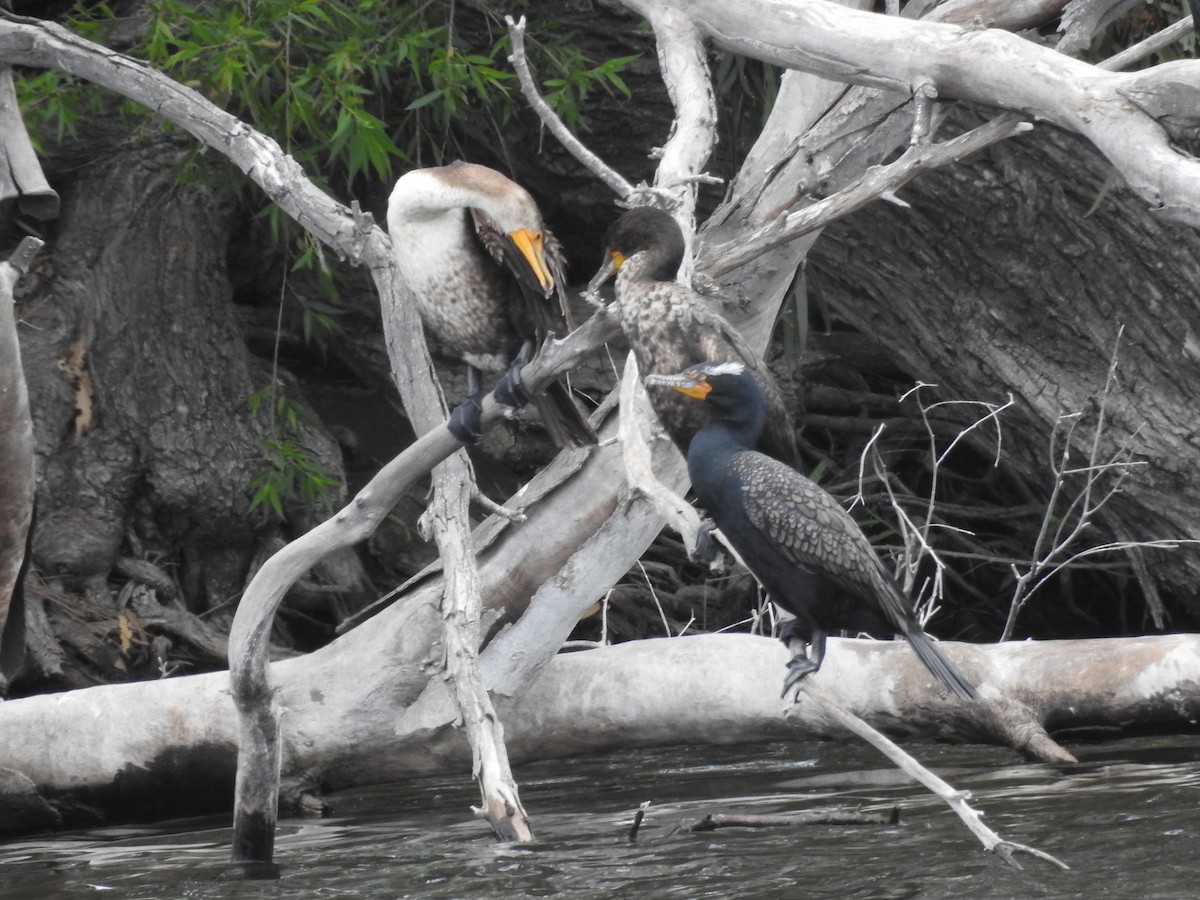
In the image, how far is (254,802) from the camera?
3.23m

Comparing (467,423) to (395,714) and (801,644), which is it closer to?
(801,644)

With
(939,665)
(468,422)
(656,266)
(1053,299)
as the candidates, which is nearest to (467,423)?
(468,422)

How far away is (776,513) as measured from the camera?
282 centimetres

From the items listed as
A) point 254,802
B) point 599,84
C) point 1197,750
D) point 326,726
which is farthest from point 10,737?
point 1197,750

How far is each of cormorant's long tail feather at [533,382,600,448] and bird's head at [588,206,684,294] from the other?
250mm

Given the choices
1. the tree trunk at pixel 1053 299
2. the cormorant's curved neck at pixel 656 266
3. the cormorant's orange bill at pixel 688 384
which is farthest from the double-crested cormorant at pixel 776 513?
the tree trunk at pixel 1053 299

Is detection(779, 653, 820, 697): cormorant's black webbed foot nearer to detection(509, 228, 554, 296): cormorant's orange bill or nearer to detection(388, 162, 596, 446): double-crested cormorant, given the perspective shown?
detection(388, 162, 596, 446): double-crested cormorant

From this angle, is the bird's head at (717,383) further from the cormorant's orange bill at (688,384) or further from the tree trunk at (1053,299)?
the tree trunk at (1053,299)

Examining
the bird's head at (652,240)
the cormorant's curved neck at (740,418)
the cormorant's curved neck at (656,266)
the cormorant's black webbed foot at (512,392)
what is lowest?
the cormorant's curved neck at (740,418)

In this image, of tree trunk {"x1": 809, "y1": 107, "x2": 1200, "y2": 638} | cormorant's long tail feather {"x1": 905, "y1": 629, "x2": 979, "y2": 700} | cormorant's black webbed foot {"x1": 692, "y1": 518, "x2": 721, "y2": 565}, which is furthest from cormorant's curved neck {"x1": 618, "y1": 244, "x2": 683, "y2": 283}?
tree trunk {"x1": 809, "y1": 107, "x2": 1200, "y2": 638}

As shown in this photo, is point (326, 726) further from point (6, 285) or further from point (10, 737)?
point (6, 285)

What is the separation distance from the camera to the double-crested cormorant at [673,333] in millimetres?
3086

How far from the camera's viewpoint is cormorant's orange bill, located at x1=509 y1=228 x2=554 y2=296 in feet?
10.7

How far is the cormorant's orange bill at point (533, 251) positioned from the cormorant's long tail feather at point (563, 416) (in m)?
0.25
